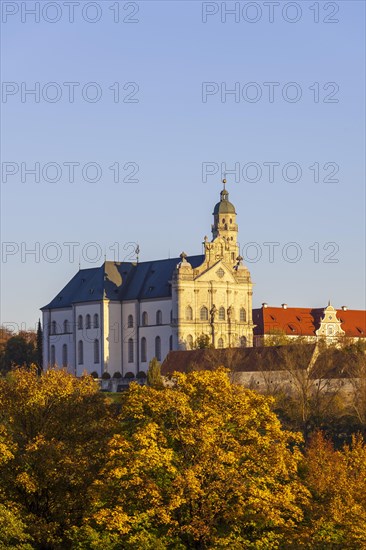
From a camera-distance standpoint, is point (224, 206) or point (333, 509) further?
point (224, 206)

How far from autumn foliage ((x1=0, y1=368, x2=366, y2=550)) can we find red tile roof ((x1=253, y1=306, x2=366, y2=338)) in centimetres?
10444

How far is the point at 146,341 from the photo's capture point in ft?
453

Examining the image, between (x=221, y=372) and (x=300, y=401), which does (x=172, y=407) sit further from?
(x=300, y=401)

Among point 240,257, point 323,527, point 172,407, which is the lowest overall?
point 323,527

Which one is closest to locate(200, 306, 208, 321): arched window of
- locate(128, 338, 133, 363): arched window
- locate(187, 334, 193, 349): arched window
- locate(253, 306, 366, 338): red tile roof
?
locate(187, 334, 193, 349): arched window

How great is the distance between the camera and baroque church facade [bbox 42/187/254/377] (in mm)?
136375

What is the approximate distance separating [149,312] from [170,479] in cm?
8860

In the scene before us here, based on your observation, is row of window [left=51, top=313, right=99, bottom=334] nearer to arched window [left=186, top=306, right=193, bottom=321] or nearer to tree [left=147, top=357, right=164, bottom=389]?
arched window [left=186, top=306, right=193, bottom=321]

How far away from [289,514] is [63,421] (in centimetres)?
1020

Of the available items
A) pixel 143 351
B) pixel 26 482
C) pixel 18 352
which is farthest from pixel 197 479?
pixel 18 352

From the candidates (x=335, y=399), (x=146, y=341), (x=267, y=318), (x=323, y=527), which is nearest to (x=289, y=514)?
(x=323, y=527)

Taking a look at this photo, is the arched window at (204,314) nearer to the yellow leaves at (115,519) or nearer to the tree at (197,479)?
the tree at (197,479)

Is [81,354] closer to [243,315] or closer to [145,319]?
[145,319]

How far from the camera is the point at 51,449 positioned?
175 feet
